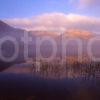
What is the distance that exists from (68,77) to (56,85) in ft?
4.76

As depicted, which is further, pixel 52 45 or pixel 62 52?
pixel 52 45

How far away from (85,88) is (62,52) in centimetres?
643

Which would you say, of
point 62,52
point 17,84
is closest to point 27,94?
point 17,84

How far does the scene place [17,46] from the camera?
83.5 feet

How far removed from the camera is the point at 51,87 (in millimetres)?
17672

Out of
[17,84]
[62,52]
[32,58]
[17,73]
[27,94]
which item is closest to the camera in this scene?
[27,94]

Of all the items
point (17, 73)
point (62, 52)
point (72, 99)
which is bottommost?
point (72, 99)

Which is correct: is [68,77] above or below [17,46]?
below

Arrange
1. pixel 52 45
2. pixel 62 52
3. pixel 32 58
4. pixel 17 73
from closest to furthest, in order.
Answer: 1. pixel 17 73
2. pixel 32 58
3. pixel 62 52
4. pixel 52 45

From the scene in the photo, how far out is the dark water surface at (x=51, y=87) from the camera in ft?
53.6

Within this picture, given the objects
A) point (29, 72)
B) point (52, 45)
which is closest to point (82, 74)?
point (29, 72)

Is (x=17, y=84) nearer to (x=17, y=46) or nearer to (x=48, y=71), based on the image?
(x=48, y=71)

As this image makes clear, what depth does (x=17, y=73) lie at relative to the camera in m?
19.5

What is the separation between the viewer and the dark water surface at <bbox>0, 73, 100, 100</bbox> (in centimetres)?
1634
